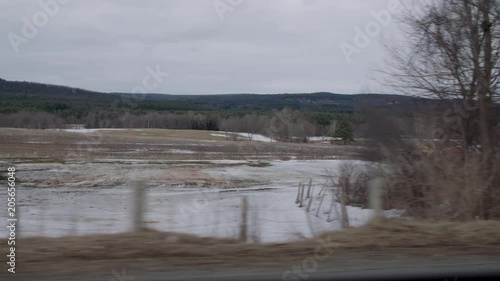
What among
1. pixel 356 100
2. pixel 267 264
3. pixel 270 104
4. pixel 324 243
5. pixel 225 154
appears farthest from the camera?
pixel 270 104

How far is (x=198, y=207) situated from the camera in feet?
65.7

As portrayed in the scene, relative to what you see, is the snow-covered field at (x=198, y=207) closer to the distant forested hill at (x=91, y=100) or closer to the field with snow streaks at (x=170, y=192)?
the field with snow streaks at (x=170, y=192)

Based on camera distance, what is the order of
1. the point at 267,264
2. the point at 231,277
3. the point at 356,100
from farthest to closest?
the point at 356,100
the point at 267,264
the point at 231,277

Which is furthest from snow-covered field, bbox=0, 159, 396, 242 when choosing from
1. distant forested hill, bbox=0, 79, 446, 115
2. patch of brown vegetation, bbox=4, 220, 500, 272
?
distant forested hill, bbox=0, 79, 446, 115

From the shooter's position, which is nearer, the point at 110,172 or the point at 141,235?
the point at 141,235

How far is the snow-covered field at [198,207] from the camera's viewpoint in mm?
12312

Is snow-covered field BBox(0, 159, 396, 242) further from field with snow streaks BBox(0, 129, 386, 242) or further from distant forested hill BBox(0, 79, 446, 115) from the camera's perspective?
distant forested hill BBox(0, 79, 446, 115)

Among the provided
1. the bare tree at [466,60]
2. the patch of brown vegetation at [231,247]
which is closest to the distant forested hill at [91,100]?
the bare tree at [466,60]

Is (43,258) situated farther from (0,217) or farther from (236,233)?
(0,217)

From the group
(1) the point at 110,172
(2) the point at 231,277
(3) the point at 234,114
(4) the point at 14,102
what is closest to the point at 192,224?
(2) the point at 231,277

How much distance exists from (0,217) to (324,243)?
1031 centimetres

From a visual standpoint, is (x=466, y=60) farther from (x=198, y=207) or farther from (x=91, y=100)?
(x=91, y=100)

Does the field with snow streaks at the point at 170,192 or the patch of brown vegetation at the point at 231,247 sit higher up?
the patch of brown vegetation at the point at 231,247

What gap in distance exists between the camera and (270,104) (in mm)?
69625
